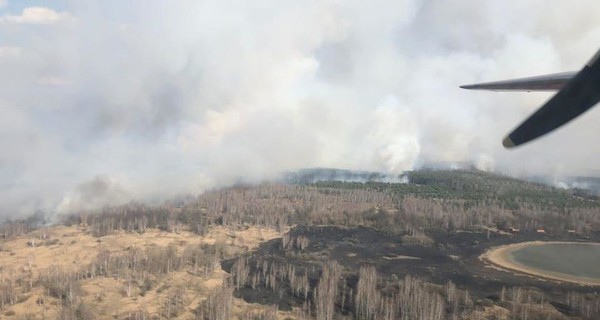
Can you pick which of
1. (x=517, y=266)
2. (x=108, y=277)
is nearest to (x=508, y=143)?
(x=108, y=277)

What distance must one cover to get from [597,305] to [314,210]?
7635 centimetres

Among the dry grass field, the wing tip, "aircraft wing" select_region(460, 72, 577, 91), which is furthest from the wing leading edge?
the dry grass field

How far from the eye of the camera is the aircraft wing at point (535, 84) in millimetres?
5630

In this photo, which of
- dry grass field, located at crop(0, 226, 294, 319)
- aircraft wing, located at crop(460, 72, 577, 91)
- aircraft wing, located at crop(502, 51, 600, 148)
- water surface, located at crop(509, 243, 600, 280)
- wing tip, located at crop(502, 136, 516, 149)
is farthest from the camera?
water surface, located at crop(509, 243, 600, 280)

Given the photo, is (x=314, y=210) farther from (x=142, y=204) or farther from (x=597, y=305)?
(x=597, y=305)

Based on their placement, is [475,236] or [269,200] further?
[269,200]

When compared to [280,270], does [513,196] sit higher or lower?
higher

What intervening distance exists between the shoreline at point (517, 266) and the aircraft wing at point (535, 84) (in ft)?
244

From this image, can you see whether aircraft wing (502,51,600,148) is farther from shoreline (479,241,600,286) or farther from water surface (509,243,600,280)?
water surface (509,243,600,280)

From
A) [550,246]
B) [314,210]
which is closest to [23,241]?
[314,210]

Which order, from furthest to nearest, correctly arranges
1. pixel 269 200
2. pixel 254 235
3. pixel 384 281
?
pixel 269 200, pixel 254 235, pixel 384 281

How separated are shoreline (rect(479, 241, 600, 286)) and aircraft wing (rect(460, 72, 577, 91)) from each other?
7446cm

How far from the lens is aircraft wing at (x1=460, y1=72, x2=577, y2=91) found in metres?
5.63

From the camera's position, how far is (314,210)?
Answer: 123 metres
